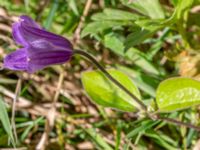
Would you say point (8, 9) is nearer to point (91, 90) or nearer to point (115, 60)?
point (115, 60)

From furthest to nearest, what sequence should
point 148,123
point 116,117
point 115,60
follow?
1. point 115,60
2. point 116,117
3. point 148,123

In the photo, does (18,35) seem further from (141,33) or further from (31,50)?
(141,33)

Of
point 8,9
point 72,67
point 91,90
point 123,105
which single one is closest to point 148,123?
point 123,105

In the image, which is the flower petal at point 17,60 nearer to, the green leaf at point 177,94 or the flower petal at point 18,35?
the flower petal at point 18,35

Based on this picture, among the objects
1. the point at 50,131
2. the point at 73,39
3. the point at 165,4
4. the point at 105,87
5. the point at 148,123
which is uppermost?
the point at 165,4

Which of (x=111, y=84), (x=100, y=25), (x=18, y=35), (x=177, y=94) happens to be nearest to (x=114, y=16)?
(x=100, y=25)
